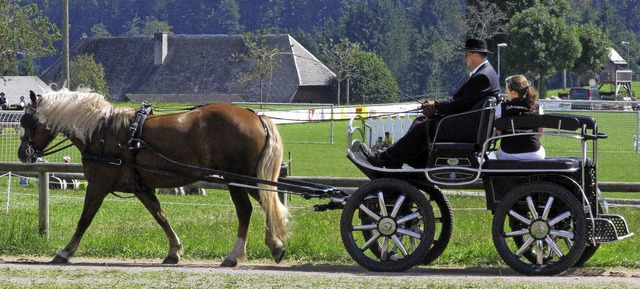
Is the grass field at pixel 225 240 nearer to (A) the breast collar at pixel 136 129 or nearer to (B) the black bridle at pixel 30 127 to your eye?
(B) the black bridle at pixel 30 127

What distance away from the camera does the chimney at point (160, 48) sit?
117250mm

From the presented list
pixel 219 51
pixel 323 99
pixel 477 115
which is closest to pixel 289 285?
pixel 477 115

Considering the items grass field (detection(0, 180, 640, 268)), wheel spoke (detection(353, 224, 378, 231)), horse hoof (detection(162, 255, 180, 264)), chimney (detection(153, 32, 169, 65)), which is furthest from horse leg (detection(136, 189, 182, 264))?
chimney (detection(153, 32, 169, 65))

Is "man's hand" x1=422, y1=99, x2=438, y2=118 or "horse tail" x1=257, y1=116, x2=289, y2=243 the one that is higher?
"man's hand" x1=422, y1=99, x2=438, y2=118

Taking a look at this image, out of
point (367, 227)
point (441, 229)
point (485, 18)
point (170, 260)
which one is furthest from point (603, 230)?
point (485, 18)

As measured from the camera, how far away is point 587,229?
9.42m

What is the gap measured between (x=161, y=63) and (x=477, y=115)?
109m

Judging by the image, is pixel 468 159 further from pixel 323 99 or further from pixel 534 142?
pixel 323 99

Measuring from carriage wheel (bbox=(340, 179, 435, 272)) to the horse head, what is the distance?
3339mm

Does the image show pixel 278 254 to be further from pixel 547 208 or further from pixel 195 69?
pixel 195 69

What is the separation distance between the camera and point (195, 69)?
377 feet

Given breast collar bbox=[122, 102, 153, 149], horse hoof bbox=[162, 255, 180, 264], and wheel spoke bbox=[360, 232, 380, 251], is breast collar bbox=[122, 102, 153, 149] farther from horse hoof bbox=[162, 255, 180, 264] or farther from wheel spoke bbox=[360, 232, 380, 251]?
wheel spoke bbox=[360, 232, 380, 251]

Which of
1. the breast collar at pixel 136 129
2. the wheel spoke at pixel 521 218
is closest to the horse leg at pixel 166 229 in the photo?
the breast collar at pixel 136 129

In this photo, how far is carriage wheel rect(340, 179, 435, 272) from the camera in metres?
9.80
